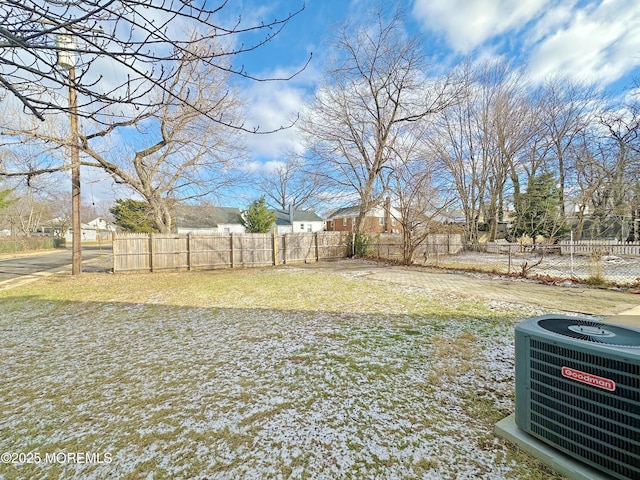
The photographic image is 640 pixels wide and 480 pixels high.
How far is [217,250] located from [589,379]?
11582 mm

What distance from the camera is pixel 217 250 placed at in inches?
452

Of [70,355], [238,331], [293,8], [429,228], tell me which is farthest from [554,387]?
[429,228]

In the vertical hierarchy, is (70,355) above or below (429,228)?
below

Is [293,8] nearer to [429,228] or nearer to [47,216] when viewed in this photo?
[429,228]

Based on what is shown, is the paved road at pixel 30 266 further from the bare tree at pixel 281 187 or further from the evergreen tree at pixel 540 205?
the evergreen tree at pixel 540 205

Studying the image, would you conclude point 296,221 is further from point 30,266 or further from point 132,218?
point 30,266

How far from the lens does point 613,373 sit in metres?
1.26

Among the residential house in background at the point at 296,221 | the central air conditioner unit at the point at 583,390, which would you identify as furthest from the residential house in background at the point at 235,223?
the central air conditioner unit at the point at 583,390

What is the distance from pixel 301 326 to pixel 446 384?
220 cm

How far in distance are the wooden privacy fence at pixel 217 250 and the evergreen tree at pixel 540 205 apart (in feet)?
40.5

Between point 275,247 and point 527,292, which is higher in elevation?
point 275,247

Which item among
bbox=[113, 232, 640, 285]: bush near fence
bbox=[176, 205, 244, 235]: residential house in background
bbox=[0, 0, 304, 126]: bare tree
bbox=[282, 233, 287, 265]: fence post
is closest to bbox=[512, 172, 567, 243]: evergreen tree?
bbox=[113, 232, 640, 285]: bush near fence

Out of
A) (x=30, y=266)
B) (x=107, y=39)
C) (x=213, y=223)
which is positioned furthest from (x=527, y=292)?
(x=213, y=223)

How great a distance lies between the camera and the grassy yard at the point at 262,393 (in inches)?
65.3
